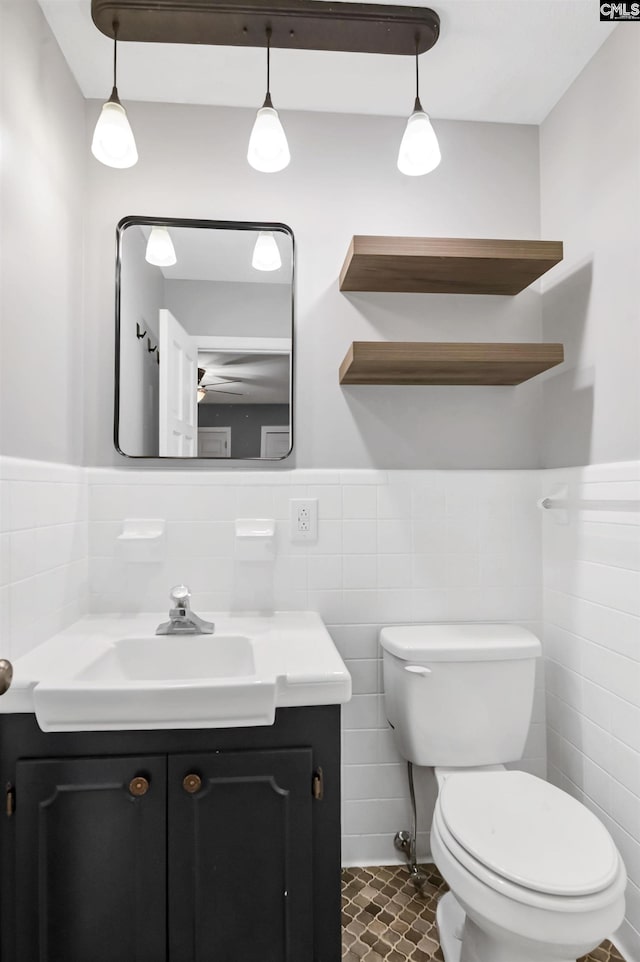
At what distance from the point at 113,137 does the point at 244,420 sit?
0.81 meters

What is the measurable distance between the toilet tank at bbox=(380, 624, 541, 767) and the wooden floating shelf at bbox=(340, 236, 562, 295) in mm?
1078

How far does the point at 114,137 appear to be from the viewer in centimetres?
145

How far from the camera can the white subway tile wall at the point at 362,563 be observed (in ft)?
5.76

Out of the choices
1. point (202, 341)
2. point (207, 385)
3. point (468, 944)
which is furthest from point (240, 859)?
point (202, 341)

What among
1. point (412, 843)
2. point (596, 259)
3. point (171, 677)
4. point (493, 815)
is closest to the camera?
point (493, 815)

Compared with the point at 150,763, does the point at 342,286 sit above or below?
above

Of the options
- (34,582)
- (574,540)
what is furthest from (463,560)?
(34,582)

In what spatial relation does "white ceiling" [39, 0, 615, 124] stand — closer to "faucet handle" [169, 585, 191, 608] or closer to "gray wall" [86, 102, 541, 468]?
"gray wall" [86, 102, 541, 468]

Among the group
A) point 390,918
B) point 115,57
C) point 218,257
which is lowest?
point 390,918

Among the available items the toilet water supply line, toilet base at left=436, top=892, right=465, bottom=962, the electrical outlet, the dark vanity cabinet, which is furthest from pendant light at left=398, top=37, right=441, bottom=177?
toilet base at left=436, top=892, right=465, bottom=962

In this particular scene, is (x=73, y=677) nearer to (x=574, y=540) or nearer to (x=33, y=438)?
(x=33, y=438)

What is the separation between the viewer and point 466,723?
1590 millimetres

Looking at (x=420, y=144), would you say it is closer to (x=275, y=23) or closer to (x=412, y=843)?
(x=275, y=23)

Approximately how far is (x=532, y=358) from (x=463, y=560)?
666 millimetres
